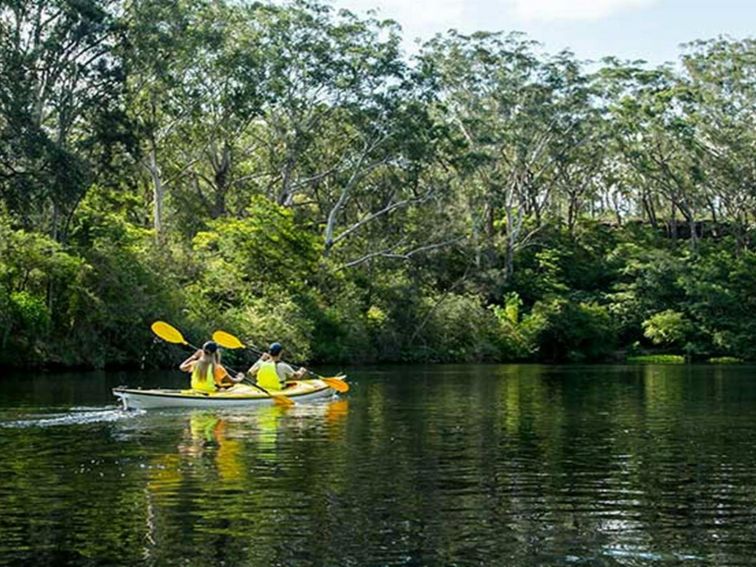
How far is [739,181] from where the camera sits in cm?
6756

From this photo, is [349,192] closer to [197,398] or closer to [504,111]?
[504,111]

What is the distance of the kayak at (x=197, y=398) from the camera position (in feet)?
70.8

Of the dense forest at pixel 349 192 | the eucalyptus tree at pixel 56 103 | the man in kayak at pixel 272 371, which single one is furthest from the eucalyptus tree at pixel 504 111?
the man in kayak at pixel 272 371

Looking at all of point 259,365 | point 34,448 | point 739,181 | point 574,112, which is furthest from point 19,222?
point 739,181

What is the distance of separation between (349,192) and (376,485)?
4314 cm

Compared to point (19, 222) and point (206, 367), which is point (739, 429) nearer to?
point (206, 367)

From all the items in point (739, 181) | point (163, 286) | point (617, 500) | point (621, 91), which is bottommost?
point (617, 500)

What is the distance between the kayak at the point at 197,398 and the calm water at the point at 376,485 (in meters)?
0.32

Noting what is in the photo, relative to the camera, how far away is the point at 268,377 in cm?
2497

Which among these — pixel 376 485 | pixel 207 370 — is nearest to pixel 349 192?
pixel 207 370

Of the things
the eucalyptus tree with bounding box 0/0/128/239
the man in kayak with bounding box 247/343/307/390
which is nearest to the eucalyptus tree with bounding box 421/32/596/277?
the eucalyptus tree with bounding box 0/0/128/239

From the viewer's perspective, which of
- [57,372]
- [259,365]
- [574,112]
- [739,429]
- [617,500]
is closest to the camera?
[617,500]

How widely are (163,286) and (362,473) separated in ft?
91.2

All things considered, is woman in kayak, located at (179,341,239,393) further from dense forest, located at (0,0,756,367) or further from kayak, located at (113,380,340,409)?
dense forest, located at (0,0,756,367)
